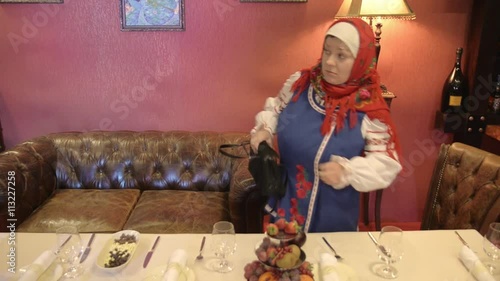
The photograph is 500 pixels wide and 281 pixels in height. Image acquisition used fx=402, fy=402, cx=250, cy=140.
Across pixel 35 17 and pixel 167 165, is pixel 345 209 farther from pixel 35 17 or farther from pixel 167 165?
pixel 35 17

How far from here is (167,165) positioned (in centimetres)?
262

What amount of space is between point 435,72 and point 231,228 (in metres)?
2.12

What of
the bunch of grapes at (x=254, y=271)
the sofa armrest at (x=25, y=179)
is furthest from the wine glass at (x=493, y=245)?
the sofa armrest at (x=25, y=179)

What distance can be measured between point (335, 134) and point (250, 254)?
51 cm

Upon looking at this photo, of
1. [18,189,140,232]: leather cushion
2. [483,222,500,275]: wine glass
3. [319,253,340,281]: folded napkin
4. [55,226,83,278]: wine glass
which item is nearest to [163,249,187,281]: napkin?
[55,226,83,278]: wine glass

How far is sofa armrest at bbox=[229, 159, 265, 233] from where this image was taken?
218 cm

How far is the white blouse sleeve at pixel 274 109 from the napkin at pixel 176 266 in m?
0.58

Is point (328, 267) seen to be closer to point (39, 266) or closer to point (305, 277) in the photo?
point (305, 277)

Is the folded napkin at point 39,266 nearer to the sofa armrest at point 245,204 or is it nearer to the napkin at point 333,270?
the napkin at point 333,270

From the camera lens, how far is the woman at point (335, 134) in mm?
1318

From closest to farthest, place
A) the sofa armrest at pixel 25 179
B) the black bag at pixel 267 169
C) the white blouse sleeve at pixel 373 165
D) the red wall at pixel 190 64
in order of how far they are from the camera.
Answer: the white blouse sleeve at pixel 373 165, the black bag at pixel 267 169, the sofa armrest at pixel 25 179, the red wall at pixel 190 64

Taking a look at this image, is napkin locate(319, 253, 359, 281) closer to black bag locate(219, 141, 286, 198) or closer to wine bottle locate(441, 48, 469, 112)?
black bag locate(219, 141, 286, 198)

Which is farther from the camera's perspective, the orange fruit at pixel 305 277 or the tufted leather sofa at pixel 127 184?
the tufted leather sofa at pixel 127 184

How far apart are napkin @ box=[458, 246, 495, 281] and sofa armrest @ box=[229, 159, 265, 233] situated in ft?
3.63
